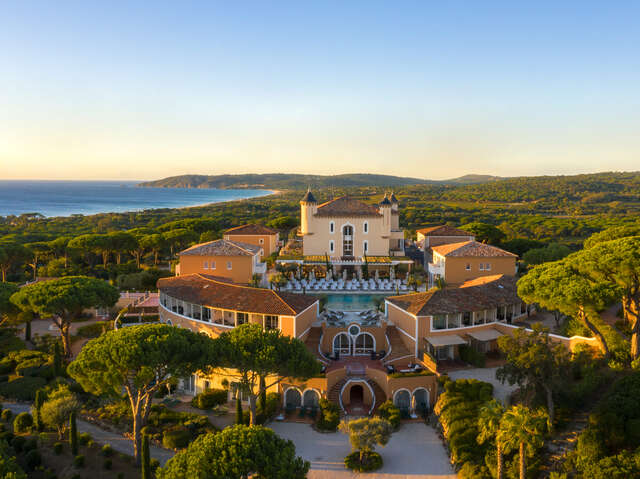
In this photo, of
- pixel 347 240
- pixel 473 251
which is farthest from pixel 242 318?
pixel 347 240

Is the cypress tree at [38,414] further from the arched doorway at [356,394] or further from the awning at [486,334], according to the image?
the awning at [486,334]

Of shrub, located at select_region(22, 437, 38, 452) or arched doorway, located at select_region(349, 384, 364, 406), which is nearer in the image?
shrub, located at select_region(22, 437, 38, 452)

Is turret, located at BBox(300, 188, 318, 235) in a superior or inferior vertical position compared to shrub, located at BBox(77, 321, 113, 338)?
superior

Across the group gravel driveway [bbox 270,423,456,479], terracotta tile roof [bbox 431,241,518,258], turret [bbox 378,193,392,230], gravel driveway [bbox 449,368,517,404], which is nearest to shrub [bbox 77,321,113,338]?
gravel driveway [bbox 270,423,456,479]

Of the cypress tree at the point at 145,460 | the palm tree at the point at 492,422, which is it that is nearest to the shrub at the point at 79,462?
the cypress tree at the point at 145,460

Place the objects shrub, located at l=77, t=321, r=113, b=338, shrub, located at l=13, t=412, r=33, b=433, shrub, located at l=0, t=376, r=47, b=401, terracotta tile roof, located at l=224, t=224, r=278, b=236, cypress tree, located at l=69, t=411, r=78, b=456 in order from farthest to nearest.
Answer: terracotta tile roof, located at l=224, t=224, r=278, b=236 → shrub, located at l=77, t=321, r=113, b=338 → shrub, located at l=0, t=376, r=47, b=401 → shrub, located at l=13, t=412, r=33, b=433 → cypress tree, located at l=69, t=411, r=78, b=456

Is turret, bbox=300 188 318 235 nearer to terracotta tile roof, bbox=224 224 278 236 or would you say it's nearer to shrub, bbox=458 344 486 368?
terracotta tile roof, bbox=224 224 278 236

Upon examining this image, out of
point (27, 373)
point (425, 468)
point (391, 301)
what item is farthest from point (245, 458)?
point (27, 373)

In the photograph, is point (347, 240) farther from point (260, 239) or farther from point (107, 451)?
point (107, 451)

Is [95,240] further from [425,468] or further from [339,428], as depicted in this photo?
[425,468]

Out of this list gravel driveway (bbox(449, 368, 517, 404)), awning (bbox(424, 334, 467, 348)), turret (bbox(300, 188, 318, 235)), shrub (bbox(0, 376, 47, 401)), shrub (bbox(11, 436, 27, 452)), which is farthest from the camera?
turret (bbox(300, 188, 318, 235))
